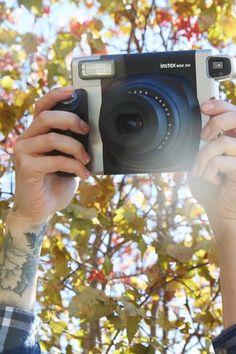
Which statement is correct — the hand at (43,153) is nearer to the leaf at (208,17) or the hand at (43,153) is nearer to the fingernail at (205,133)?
the fingernail at (205,133)

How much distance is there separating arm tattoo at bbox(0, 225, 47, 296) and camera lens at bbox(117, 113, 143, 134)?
20 centimetres

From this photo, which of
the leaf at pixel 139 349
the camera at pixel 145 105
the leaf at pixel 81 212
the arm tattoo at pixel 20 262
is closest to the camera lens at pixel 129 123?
the camera at pixel 145 105

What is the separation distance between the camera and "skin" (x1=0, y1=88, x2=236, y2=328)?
1147 mm

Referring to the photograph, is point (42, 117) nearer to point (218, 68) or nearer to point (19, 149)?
point (19, 149)

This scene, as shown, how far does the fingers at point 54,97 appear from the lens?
1.18 m

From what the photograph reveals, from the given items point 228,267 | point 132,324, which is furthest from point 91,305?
point 228,267

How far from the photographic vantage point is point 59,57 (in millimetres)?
2148

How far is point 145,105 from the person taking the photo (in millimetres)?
1163

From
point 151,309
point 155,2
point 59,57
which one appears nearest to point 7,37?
point 59,57

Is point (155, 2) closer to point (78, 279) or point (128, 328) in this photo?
point (78, 279)

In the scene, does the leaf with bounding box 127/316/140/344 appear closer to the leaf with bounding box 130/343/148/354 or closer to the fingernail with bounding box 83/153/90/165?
the leaf with bounding box 130/343/148/354

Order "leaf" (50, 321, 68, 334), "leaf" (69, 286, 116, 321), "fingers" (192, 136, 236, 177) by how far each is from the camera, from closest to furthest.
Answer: "fingers" (192, 136, 236, 177) < "leaf" (69, 286, 116, 321) < "leaf" (50, 321, 68, 334)

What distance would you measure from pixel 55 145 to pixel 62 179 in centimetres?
11

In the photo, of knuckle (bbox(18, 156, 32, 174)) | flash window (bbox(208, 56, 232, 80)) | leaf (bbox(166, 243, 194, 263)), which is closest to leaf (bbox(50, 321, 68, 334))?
leaf (bbox(166, 243, 194, 263))
